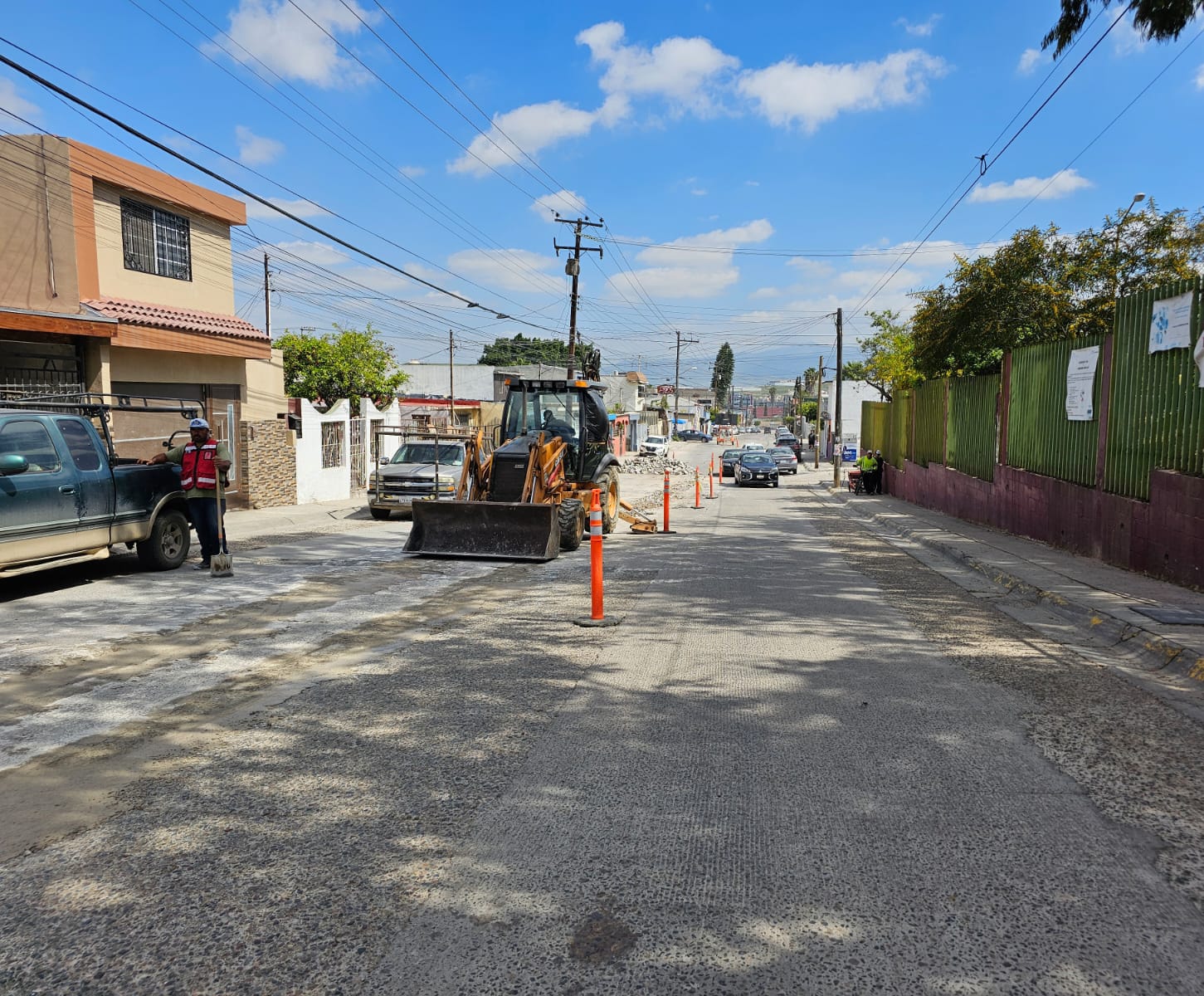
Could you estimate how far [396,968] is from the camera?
305cm

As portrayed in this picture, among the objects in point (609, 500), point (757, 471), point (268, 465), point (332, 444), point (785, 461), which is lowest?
point (757, 471)

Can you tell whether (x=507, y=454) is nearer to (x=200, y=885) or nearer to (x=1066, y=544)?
(x=1066, y=544)

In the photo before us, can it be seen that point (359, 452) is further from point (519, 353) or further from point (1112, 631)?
point (519, 353)

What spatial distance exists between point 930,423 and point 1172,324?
49.1 ft

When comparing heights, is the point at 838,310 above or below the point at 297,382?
above

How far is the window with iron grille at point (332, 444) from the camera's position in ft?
76.8

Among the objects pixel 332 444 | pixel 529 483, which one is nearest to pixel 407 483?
pixel 332 444

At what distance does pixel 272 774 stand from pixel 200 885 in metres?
1.20

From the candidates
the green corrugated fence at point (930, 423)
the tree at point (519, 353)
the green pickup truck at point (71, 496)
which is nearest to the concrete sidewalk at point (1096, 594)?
the green corrugated fence at point (930, 423)

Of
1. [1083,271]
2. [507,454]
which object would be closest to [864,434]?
[1083,271]

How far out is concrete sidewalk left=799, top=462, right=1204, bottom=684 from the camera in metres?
7.53

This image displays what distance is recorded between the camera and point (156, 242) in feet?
63.6

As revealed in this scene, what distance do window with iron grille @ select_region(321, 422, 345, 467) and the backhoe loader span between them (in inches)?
362

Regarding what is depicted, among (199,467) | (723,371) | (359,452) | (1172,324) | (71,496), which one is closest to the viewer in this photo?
(71,496)
